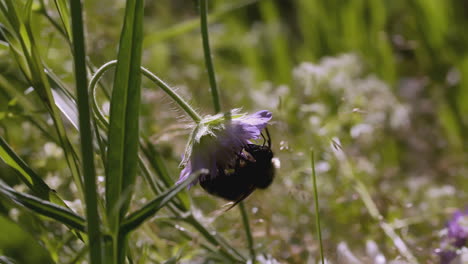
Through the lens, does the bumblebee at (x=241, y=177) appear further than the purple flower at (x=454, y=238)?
No

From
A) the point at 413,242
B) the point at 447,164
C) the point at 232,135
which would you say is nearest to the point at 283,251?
the point at 413,242

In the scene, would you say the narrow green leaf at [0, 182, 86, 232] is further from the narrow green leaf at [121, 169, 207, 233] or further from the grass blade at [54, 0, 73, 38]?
the grass blade at [54, 0, 73, 38]

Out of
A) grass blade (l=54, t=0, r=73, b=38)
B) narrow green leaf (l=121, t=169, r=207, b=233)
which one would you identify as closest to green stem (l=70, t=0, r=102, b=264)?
narrow green leaf (l=121, t=169, r=207, b=233)

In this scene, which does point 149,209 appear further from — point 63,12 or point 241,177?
point 63,12

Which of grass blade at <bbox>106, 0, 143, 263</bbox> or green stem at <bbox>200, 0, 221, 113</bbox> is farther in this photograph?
green stem at <bbox>200, 0, 221, 113</bbox>

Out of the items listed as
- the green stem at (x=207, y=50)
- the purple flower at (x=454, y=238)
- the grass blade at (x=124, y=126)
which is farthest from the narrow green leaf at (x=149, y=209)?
the purple flower at (x=454, y=238)

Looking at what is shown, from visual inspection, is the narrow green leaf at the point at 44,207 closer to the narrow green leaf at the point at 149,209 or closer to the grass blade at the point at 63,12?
the narrow green leaf at the point at 149,209
